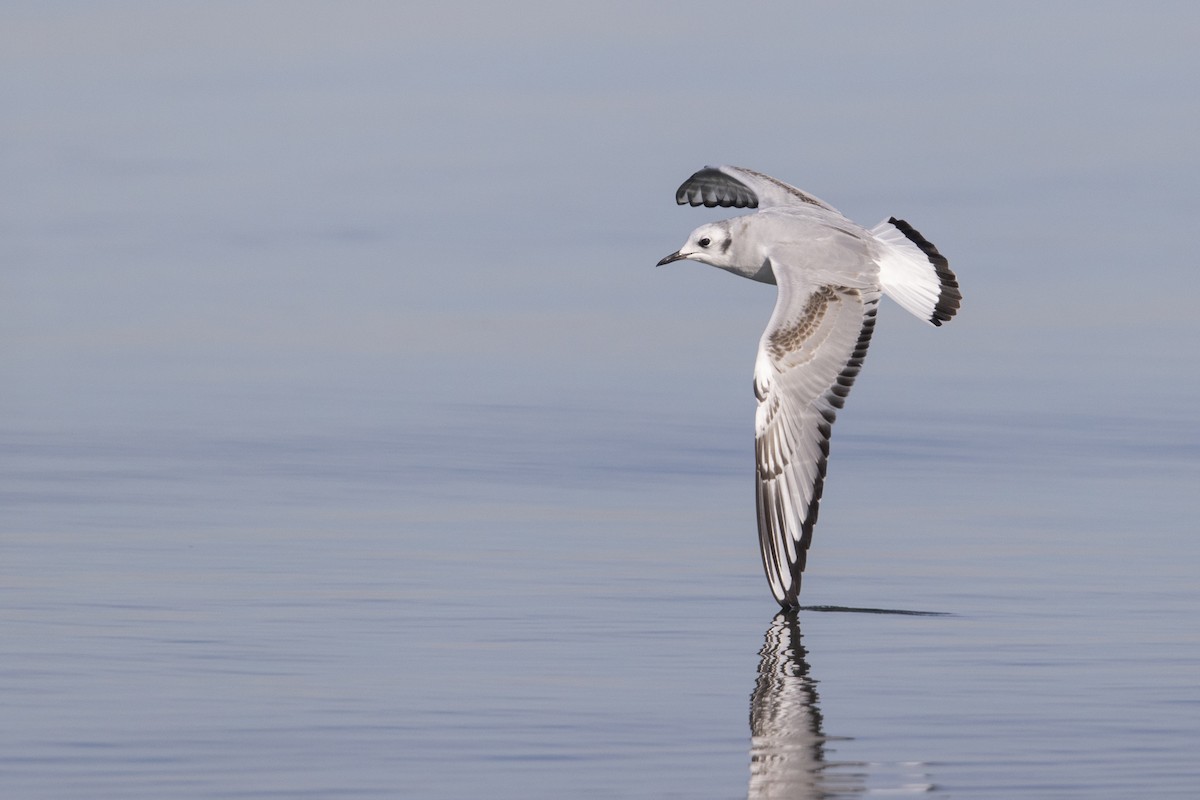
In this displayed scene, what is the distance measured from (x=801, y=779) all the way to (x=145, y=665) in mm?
4348

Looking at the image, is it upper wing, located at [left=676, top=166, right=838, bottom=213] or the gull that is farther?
upper wing, located at [left=676, top=166, right=838, bottom=213]

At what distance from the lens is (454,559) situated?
53.2ft

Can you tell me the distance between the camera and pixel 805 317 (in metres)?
15.8

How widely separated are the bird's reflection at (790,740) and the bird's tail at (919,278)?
443 centimetres

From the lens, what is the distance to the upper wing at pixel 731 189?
19797mm

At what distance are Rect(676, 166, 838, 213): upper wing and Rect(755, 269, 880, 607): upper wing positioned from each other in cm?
409

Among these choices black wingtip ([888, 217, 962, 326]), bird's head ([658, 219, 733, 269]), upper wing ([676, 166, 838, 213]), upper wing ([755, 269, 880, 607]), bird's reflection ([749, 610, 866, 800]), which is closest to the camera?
bird's reflection ([749, 610, 866, 800])

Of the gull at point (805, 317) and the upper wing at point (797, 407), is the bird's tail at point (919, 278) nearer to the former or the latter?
the gull at point (805, 317)

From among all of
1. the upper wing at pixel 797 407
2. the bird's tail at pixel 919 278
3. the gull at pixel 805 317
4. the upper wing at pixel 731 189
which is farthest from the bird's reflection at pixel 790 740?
the upper wing at pixel 731 189

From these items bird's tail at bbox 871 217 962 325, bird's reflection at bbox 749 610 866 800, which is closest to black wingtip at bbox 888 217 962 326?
bird's tail at bbox 871 217 962 325

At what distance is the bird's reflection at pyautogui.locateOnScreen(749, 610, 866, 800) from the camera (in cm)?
962

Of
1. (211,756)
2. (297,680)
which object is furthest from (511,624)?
(211,756)

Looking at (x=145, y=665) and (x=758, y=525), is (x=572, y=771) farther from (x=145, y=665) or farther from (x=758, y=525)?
(x=758, y=525)

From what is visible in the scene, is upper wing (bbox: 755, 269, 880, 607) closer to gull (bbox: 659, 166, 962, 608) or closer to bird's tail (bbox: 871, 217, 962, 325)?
gull (bbox: 659, 166, 962, 608)
